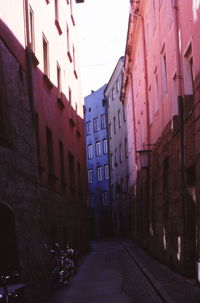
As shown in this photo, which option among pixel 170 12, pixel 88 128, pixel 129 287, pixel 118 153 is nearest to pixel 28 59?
pixel 170 12

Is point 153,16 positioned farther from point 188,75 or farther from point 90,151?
point 90,151

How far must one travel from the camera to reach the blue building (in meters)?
59.5

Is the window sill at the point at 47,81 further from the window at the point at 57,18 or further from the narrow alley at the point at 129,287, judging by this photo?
the narrow alley at the point at 129,287

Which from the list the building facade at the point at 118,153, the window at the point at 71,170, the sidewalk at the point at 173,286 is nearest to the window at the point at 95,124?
the building facade at the point at 118,153

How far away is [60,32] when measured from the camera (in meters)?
21.2

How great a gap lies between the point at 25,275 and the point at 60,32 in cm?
1314

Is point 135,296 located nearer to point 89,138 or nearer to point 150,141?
point 150,141

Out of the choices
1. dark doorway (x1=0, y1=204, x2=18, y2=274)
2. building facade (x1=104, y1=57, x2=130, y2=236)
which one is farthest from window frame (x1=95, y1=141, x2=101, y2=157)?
dark doorway (x1=0, y1=204, x2=18, y2=274)

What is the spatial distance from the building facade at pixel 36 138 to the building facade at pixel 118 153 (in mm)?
20785

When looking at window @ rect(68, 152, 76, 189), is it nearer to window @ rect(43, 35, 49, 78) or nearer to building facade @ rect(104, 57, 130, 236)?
window @ rect(43, 35, 49, 78)

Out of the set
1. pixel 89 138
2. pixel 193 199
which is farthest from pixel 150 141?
pixel 89 138

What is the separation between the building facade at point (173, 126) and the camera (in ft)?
44.3

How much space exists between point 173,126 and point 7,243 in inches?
294

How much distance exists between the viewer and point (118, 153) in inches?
2018
